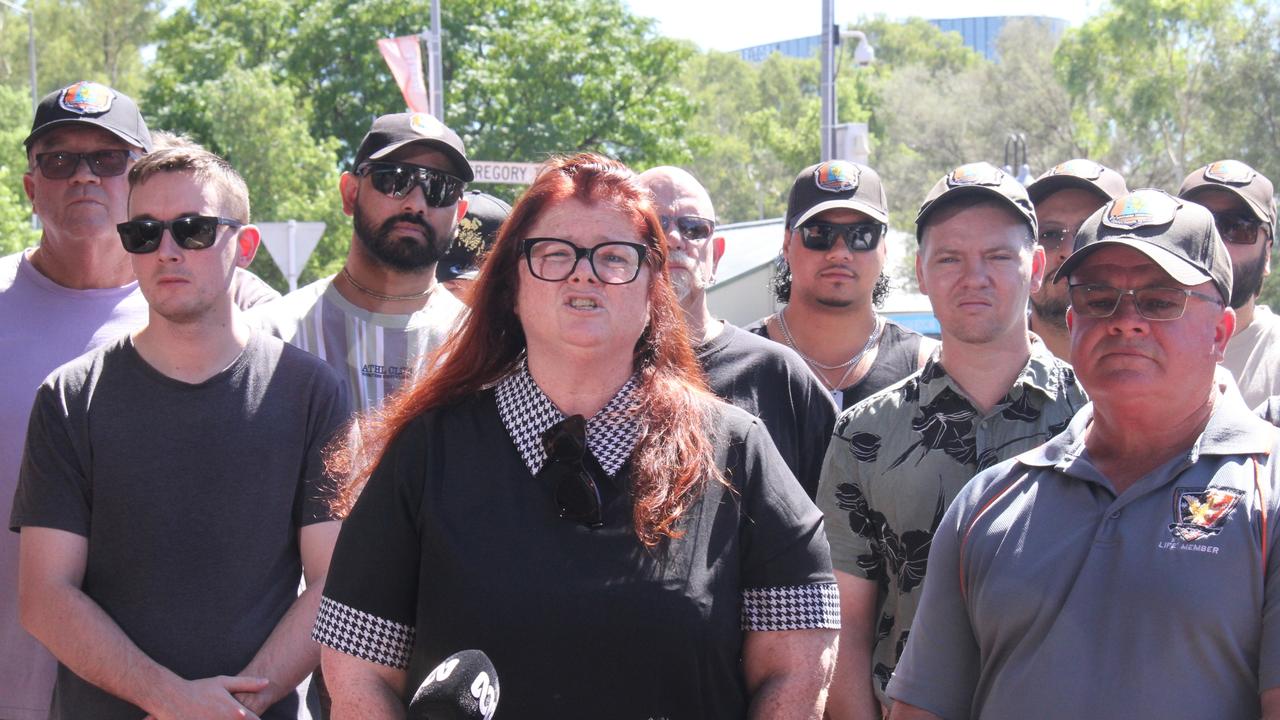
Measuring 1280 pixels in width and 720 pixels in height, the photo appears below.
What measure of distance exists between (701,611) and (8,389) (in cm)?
256

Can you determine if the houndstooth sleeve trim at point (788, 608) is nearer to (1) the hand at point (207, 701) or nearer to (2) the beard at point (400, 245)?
(1) the hand at point (207, 701)

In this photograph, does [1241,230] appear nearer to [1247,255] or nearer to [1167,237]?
[1247,255]

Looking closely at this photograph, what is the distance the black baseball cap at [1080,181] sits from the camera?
15.4 feet

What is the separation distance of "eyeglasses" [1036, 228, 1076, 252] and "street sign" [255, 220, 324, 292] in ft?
34.3

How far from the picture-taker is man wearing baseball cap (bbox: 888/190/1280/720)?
2422 mm

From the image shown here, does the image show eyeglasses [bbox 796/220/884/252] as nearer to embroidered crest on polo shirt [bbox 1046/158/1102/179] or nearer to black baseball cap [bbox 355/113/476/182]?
embroidered crest on polo shirt [bbox 1046/158/1102/179]

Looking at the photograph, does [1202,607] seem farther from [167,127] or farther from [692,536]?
[167,127]

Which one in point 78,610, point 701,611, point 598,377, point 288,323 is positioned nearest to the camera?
point 701,611

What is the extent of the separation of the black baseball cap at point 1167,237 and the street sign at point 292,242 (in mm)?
12035

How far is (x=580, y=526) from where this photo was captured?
2619mm

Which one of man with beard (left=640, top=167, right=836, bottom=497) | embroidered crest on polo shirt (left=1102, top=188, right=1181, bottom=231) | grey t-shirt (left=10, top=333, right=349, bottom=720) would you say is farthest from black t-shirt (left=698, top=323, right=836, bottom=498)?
embroidered crest on polo shirt (left=1102, top=188, right=1181, bottom=231)

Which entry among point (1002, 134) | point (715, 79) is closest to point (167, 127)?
point (1002, 134)

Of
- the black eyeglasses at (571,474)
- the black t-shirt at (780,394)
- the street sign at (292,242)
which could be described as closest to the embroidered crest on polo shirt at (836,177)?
the black t-shirt at (780,394)

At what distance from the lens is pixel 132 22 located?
158ft
